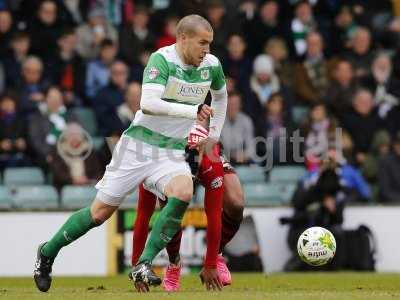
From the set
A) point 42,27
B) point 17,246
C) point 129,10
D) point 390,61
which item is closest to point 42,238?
point 17,246

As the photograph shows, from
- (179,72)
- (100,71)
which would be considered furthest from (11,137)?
(179,72)

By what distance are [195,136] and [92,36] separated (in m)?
8.84

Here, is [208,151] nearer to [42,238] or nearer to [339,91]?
[42,238]

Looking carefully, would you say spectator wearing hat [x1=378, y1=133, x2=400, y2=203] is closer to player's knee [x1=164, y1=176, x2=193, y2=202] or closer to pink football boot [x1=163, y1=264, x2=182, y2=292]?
pink football boot [x1=163, y1=264, x2=182, y2=292]

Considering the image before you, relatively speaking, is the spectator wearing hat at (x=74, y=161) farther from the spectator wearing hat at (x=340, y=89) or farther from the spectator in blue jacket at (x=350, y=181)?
the spectator wearing hat at (x=340, y=89)

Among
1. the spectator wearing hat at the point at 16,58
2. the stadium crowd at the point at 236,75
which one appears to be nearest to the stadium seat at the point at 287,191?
the stadium crowd at the point at 236,75

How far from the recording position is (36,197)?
16438mm

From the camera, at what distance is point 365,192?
56.3 feet

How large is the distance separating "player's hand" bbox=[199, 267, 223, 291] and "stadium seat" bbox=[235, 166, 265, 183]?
6.35 metres

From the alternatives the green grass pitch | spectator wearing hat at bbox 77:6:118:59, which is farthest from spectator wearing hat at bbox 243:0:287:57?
the green grass pitch

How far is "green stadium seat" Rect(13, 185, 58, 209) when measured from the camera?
16.3 metres

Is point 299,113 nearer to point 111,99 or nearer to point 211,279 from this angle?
point 111,99

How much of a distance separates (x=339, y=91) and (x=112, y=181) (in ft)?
29.5

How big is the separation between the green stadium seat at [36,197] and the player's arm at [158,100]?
21.0 ft
